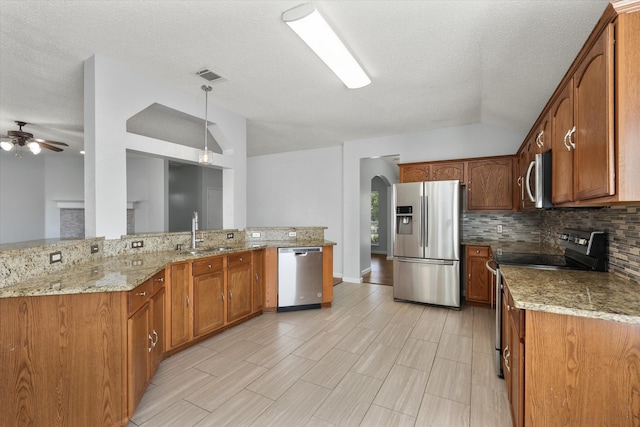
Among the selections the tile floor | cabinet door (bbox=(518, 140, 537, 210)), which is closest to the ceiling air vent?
the tile floor

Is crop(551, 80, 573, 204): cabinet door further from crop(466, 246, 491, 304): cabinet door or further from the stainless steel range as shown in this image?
crop(466, 246, 491, 304): cabinet door

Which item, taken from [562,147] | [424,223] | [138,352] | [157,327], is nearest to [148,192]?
[157,327]

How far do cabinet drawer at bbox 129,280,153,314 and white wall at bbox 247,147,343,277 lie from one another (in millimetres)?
4010

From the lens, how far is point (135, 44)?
7.66 feet

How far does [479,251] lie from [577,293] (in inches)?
102

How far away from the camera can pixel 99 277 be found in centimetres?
182

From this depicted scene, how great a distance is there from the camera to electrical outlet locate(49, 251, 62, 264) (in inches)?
77.1

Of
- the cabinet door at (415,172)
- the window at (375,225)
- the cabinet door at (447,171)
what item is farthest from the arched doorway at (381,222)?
the cabinet door at (447,171)

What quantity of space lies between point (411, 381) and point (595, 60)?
2248mm

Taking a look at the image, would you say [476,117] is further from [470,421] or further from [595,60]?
[470,421]

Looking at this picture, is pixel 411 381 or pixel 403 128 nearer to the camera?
pixel 411 381

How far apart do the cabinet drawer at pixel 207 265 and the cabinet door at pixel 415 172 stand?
9.84 feet

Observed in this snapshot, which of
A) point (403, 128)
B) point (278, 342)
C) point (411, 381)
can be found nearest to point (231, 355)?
point (278, 342)

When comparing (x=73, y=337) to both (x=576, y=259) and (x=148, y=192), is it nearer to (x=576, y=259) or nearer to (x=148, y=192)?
(x=576, y=259)
